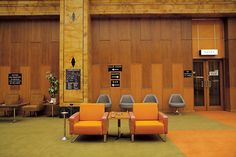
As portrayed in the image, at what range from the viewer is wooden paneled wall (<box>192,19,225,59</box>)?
1086 centimetres

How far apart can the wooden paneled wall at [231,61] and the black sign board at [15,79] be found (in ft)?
31.8

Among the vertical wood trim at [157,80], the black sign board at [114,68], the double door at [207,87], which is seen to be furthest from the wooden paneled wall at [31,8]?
the double door at [207,87]

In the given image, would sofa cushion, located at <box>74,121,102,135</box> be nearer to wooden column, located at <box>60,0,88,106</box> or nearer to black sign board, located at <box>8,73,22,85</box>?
wooden column, located at <box>60,0,88,106</box>

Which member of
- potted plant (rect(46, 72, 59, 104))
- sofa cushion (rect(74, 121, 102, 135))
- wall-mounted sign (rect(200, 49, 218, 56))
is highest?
wall-mounted sign (rect(200, 49, 218, 56))

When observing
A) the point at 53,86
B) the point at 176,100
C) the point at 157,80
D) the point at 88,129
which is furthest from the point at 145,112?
the point at 53,86

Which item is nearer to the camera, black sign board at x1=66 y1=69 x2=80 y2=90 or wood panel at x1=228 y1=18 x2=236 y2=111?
black sign board at x1=66 y1=69 x2=80 y2=90

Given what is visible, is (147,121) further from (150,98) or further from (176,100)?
(176,100)

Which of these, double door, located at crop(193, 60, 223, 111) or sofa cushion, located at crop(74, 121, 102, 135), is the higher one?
double door, located at crop(193, 60, 223, 111)

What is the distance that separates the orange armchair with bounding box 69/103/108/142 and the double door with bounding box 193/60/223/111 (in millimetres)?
6318

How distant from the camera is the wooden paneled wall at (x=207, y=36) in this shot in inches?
428

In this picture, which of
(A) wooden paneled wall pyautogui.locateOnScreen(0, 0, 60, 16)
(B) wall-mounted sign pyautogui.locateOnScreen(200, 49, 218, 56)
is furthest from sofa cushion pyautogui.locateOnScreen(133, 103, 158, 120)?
(A) wooden paneled wall pyautogui.locateOnScreen(0, 0, 60, 16)

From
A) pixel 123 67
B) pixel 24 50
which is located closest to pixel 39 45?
pixel 24 50

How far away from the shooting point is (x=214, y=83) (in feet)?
36.1

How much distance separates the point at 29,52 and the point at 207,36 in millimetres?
8447
